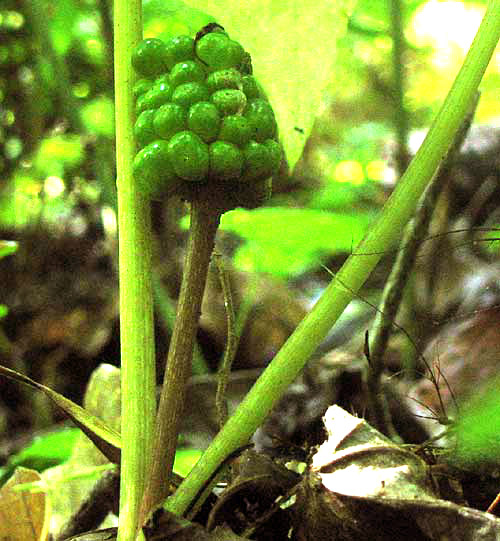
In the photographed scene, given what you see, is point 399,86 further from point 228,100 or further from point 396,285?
point 228,100

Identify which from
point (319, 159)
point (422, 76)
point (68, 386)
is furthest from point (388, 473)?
point (422, 76)

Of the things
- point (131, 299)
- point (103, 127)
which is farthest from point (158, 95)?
point (103, 127)

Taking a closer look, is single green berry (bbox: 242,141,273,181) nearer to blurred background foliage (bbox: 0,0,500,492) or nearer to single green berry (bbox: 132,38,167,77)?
single green berry (bbox: 132,38,167,77)

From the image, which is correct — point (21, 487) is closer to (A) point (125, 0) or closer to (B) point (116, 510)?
(B) point (116, 510)

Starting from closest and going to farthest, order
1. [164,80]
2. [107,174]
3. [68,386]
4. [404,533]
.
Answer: [404,533]
[164,80]
[107,174]
[68,386]

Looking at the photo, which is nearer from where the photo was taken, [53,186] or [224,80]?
[224,80]

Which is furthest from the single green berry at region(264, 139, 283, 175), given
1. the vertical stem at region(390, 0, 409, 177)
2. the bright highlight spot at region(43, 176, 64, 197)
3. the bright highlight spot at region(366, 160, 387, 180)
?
the bright highlight spot at region(366, 160, 387, 180)
